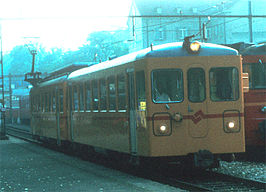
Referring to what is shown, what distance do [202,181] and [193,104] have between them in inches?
57.3

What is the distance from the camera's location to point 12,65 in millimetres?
104000

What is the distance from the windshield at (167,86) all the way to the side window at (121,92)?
4.49 ft

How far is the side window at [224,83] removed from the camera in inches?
440

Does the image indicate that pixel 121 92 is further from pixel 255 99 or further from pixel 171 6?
pixel 171 6

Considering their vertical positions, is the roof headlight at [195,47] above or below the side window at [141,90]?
above

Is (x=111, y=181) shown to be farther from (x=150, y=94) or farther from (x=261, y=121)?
(x=261, y=121)

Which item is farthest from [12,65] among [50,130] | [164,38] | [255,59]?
[255,59]

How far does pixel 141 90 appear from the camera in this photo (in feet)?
36.8

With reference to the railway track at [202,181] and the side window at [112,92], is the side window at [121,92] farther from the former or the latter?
the railway track at [202,181]

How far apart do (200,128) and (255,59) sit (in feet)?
12.5

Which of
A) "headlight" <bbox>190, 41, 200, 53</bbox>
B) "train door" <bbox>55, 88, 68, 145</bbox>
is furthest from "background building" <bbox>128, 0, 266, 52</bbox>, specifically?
"headlight" <bbox>190, 41, 200, 53</bbox>

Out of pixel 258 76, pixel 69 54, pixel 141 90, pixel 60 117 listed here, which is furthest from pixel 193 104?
pixel 69 54

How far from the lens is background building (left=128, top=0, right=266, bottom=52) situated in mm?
62906

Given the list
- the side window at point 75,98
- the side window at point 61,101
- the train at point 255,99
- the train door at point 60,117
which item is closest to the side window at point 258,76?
the train at point 255,99
